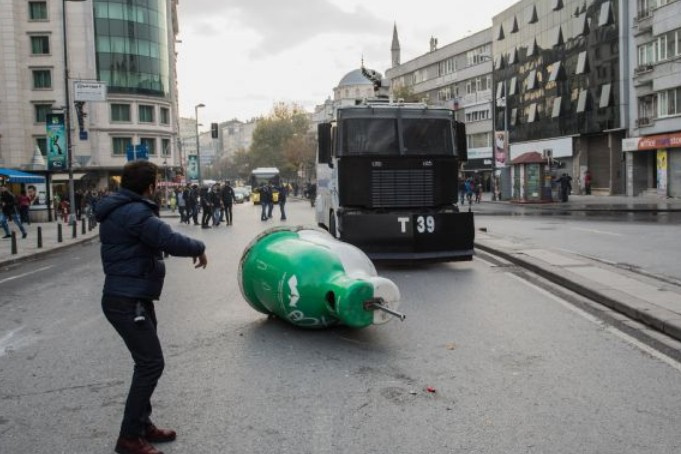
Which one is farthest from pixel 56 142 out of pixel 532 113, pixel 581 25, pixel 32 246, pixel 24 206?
pixel 532 113

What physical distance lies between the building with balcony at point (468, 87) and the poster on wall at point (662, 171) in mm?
24950

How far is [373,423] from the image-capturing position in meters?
4.47

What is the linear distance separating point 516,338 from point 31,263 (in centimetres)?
1298

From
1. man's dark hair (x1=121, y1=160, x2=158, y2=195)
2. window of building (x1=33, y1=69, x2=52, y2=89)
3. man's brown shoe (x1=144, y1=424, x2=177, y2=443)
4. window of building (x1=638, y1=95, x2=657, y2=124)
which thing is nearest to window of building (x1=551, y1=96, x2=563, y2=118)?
window of building (x1=638, y1=95, x2=657, y2=124)

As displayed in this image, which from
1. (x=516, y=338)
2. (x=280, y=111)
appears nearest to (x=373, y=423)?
(x=516, y=338)

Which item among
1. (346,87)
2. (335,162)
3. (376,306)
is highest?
(346,87)

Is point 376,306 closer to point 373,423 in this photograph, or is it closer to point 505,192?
point 373,423

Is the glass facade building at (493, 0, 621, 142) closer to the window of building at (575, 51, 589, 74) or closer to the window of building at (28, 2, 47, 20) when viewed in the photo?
A: the window of building at (575, 51, 589, 74)

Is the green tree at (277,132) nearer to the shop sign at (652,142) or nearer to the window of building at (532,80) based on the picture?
the window of building at (532,80)

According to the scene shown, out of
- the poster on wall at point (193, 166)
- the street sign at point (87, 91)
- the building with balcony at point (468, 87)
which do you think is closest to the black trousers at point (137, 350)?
the street sign at point (87, 91)

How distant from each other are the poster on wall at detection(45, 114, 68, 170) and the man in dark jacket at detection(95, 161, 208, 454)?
2701 centimetres

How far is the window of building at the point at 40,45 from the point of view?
6088 centimetres

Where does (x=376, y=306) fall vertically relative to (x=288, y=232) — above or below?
below

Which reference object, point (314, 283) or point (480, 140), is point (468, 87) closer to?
point (480, 140)
